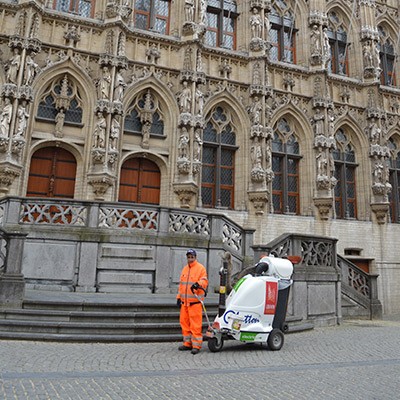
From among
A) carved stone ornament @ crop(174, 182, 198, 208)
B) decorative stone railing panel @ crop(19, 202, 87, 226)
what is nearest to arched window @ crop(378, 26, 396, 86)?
carved stone ornament @ crop(174, 182, 198, 208)

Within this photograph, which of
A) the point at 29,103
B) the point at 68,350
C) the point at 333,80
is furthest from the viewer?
the point at 333,80

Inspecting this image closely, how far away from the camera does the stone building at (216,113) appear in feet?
48.1

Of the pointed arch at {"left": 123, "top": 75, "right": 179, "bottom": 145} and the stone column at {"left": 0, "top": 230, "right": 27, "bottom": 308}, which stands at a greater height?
the pointed arch at {"left": 123, "top": 75, "right": 179, "bottom": 145}

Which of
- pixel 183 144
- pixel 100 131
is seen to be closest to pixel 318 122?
pixel 183 144

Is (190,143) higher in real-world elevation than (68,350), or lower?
higher

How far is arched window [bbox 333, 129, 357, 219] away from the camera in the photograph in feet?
61.6

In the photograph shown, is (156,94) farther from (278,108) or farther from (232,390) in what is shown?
(232,390)

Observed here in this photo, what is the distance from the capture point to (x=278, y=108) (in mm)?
17906

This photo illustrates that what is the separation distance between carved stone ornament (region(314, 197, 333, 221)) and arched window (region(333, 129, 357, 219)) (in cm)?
134

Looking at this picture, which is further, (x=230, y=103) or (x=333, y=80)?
(x=333, y=80)

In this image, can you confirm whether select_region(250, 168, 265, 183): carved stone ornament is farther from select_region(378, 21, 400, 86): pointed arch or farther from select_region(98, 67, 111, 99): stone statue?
select_region(378, 21, 400, 86): pointed arch

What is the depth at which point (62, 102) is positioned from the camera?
14789 millimetres

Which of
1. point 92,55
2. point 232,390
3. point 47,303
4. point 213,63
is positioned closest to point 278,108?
point 213,63

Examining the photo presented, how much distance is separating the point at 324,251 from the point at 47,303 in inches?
295
